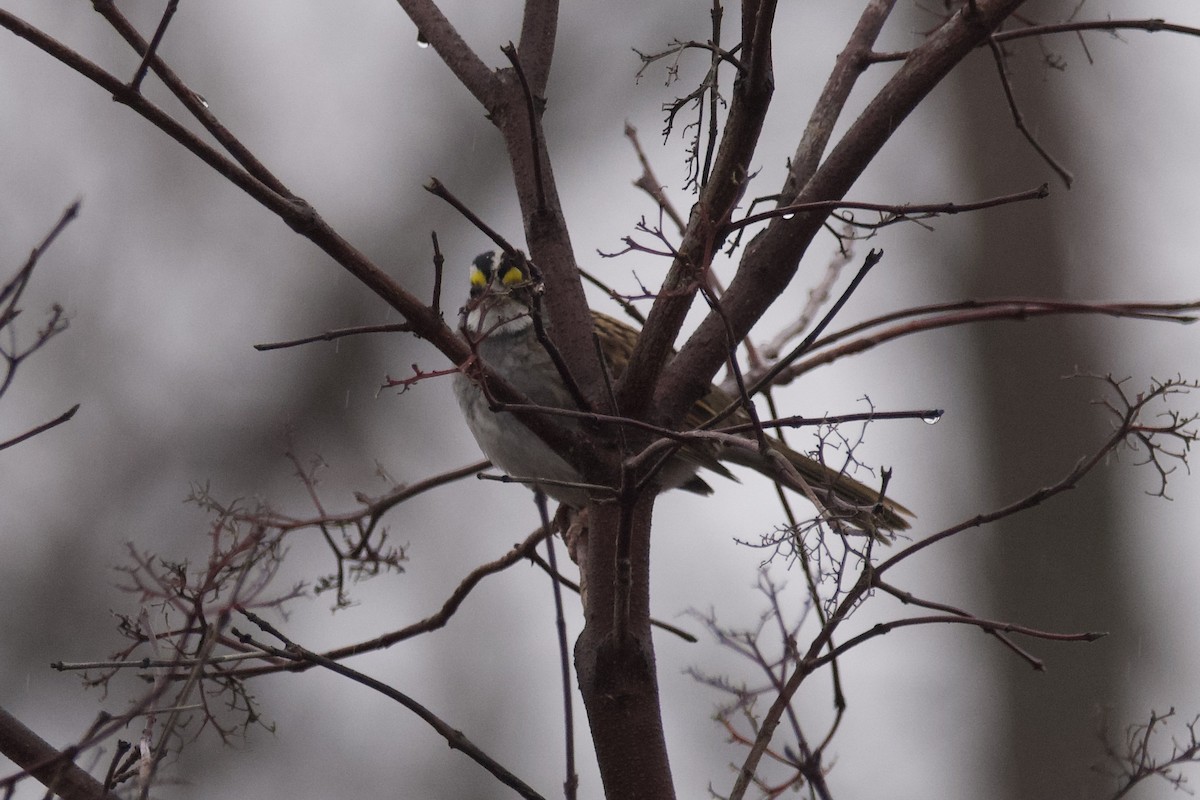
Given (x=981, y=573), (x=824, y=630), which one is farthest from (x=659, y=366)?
(x=981, y=573)

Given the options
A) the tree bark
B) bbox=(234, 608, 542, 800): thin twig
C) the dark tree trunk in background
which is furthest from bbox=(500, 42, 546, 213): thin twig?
the dark tree trunk in background

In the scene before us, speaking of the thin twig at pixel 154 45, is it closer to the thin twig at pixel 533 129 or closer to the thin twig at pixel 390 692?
the thin twig at pixel 533 129

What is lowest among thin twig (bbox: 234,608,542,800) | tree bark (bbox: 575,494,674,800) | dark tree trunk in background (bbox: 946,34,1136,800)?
thin twig (bbox: 234,608,542,800)

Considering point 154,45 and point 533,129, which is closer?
point 154,45

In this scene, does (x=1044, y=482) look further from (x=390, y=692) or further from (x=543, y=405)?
(x=390, y=692)

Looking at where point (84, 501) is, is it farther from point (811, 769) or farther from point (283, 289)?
point (811, 769)

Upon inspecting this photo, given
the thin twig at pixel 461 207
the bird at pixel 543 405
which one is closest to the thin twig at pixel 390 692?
the thin twig at pixel 461 207

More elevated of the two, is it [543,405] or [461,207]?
[543,405]

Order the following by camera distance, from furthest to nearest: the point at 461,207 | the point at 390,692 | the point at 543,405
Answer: the point at 543,405 → the point at 390,692 → the point at 461,207

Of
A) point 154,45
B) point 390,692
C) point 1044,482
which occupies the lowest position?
point 390,692

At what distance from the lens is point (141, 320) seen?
934 centimetres

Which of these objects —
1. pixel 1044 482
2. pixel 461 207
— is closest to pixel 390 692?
pixel 461 207

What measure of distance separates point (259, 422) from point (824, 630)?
7341 mm

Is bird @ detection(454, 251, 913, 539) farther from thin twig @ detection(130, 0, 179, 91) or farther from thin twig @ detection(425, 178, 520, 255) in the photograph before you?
thin twig @ detection(130, 0, 179, 91)
